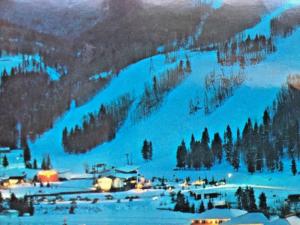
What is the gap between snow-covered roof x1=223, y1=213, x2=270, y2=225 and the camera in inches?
446

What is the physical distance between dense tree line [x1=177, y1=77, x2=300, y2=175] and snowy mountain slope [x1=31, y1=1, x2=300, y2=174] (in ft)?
3.97

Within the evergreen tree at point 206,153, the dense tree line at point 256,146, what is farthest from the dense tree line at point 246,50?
the evergreen tree at point 206,153

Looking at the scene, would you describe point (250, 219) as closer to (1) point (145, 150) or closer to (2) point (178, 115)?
(1) point (145, 150)

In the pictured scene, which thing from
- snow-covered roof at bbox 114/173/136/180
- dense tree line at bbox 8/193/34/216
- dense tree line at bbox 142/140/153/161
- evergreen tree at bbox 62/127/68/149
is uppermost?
evergreen tree at bbox 62/127/68/149

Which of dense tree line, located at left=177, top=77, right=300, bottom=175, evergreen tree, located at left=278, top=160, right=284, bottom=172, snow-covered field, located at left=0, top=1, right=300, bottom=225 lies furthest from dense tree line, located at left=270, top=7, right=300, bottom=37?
evergreen tree, located at left=278, top=160, right=284, bottom=172

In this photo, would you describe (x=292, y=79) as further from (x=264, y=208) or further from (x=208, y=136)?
(x=264, y=208)

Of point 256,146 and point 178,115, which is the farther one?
point 178,115

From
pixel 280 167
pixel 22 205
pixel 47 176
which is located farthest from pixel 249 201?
pixel 47 176

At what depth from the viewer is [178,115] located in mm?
32625

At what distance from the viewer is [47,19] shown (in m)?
52.0

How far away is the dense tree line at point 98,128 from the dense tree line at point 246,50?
479 centimetres

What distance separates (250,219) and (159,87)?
2519 cm

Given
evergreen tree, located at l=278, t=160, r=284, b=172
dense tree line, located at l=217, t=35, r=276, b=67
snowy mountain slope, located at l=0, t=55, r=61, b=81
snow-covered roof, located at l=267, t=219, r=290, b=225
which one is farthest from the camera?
snowy mountain slope, located at l=0, t=55, r=61, b=81

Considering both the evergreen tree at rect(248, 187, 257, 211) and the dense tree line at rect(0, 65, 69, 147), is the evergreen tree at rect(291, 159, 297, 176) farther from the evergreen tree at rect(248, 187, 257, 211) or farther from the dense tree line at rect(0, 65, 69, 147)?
the dense tree line at rect(0, 65, 69, 147)
